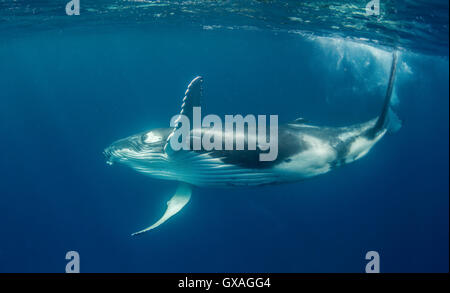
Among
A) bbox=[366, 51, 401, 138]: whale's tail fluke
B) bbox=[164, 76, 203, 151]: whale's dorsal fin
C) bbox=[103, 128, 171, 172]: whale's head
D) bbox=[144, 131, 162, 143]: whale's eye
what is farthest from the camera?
bbox=[144, 131, 162, 143]: whale's eye

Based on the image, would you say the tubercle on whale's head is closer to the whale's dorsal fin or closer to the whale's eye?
the whale's eye

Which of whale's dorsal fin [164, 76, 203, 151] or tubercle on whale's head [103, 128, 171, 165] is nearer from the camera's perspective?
whale's dorsal fin [164, 76, 203, 151]

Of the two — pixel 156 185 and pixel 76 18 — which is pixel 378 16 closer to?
pixel 156 185

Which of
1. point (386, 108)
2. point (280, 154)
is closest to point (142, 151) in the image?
point (280, 154)

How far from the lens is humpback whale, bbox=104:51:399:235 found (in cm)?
473

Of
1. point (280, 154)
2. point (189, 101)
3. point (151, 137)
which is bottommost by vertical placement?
point (280, 154)

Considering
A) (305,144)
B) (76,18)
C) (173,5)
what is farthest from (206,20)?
(305,144)

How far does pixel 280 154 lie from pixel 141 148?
3.03 meters

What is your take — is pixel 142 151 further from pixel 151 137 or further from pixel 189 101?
pixel 189 101

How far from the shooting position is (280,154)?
184 inches

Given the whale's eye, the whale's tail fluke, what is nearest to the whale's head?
the whale's eye
